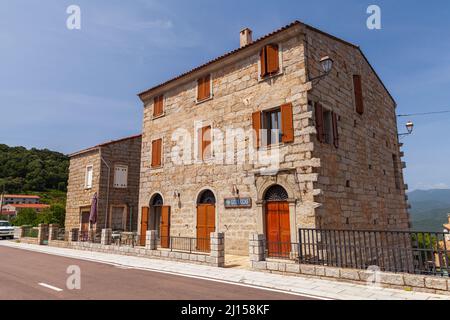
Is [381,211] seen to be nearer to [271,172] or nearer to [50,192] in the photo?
[271,172]

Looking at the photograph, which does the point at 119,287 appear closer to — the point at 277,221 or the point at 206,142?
the point at 277,221

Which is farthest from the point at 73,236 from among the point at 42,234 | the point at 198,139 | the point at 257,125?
the point at 257,125

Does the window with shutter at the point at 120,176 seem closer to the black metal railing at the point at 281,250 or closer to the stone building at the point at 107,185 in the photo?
the stone building at the point at 107,185

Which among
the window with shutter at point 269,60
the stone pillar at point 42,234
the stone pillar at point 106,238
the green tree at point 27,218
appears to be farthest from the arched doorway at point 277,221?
the green tree at point 27,218

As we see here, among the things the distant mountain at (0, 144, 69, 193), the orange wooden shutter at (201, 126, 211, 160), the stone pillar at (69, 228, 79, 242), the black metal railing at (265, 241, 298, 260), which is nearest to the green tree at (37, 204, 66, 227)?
the stone pillar at (69, 228, 79, 242)

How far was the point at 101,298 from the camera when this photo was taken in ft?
20.2

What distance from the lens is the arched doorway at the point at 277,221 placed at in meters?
11.3

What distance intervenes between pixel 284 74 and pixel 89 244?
13000 mm

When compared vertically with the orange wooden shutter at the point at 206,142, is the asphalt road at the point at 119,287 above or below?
below

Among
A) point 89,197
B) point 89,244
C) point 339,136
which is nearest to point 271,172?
point 339,136

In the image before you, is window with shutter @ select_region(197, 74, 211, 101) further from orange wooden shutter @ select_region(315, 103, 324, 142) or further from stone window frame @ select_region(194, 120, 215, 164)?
orange wooden shutter @ select_region(315, 103, 324, 142)

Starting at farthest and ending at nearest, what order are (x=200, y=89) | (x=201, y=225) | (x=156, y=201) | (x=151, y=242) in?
1. (x=156, y=201)
2. (x=200, y=89)
3. (x=201, y=225)
4. (x=151, y=242)

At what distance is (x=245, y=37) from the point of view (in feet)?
52.0

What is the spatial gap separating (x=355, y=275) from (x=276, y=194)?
4785 mm
